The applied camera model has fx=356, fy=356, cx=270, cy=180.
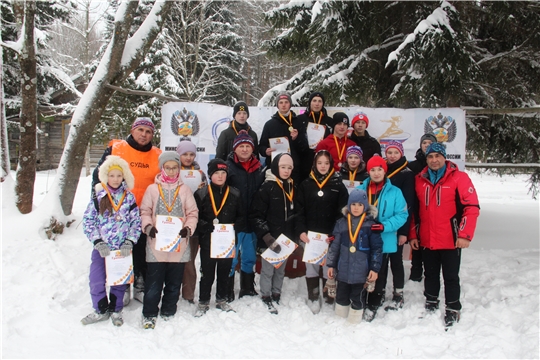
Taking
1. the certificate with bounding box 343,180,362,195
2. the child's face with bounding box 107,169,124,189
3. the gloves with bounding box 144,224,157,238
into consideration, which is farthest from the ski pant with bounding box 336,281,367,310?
the child's face with bounding box 107,169,124,189

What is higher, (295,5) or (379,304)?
(295,5)

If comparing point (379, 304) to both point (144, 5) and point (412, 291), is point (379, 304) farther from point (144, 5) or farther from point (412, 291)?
point (144, 5)

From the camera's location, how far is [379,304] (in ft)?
13.7

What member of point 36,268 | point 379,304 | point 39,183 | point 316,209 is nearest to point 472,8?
point 316,209

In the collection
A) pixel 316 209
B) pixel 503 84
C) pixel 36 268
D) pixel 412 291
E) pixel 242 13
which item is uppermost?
pixel 242 13

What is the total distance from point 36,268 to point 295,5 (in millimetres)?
5596

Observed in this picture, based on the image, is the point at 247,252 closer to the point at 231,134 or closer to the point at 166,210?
the point at 166,210

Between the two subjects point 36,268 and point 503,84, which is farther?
point 503,84

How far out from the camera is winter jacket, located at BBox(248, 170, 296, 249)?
4.19 metres

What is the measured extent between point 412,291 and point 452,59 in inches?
124

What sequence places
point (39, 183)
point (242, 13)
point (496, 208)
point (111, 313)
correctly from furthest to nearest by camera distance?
point (242, 13) → point (39, 183) → point (496, 208) → point (111, 313)

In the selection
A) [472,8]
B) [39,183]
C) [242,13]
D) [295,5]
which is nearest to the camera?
[472,8]

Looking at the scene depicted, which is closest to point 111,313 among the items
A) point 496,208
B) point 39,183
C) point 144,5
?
point 496,208

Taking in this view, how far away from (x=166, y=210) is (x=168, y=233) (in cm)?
27
